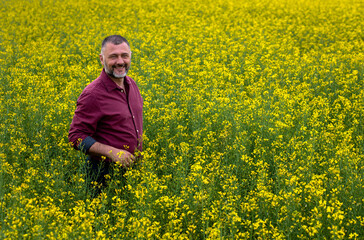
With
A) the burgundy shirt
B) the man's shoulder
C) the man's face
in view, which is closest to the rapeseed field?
the burgundy shirt

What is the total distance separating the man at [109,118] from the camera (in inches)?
158

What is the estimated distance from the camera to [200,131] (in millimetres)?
5148

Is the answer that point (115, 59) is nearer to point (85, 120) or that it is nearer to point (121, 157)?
point (85, 120)

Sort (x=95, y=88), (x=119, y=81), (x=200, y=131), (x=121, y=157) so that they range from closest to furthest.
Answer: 1. (x=121, y=157)
2. (x=95, y=88)
3. (x=119, y=81)
4. (x=200, y=131)

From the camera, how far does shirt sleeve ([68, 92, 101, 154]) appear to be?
4.02 m

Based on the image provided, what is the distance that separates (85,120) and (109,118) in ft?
0.87

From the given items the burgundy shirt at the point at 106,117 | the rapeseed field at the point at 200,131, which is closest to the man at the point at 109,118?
the burgundy shirt at the point at 106,117

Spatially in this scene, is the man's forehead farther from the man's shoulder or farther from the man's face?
the man's shoulder

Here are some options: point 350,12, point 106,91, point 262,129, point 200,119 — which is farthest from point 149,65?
point 350,12

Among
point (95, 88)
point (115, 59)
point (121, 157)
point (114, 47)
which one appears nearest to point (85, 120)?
point (95, 88)

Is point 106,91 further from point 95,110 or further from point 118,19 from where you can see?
point 118,19

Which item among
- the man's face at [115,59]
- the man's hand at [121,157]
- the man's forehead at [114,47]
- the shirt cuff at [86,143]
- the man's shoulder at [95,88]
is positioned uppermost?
the man's forehead at [114,47]

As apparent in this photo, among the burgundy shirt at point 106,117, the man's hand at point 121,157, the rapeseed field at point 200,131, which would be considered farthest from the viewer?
the burgundy shirt at point 106,117

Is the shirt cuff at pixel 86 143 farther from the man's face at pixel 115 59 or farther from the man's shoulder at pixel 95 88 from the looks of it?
the man's face at pixel 115 59
